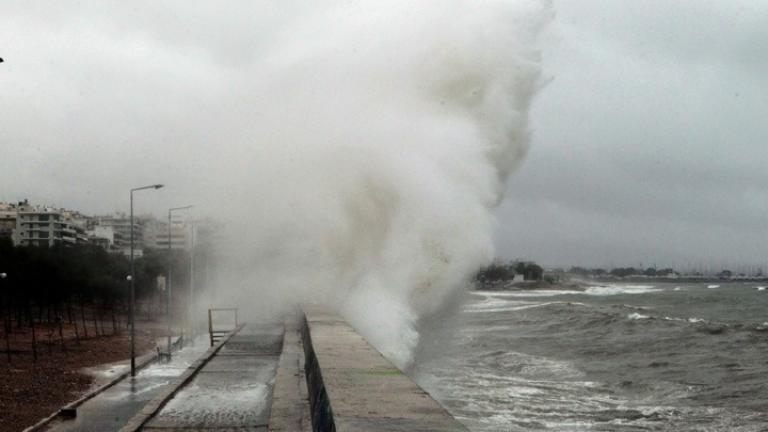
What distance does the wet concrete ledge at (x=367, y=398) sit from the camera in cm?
673

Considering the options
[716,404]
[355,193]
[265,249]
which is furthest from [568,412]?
[265,249]

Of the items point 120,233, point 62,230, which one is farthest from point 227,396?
point 120,233

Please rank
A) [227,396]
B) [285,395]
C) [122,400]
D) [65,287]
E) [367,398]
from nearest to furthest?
[367,398] < [285,395] < [227,396] < [122,400] < [65,287]

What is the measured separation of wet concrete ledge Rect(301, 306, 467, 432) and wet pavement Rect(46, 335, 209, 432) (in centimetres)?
735

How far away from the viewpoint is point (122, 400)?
23.2 meters

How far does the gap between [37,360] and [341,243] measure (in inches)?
587

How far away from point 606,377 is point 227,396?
902 inches

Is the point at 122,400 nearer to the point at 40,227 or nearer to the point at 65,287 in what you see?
the point at 65,287

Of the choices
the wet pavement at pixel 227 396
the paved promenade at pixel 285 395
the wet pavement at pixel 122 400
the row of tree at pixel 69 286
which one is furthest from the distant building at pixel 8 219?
the wet pavement at pixel 227 396

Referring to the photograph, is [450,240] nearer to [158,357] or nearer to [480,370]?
[480,370]

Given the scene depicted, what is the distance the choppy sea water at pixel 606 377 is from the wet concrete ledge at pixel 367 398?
29.2 feet

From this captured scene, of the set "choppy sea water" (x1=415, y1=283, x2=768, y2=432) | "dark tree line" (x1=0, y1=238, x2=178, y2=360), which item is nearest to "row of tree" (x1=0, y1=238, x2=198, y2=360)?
"dark tree line" (x1=0, y1=238, x2=178, y2=360)

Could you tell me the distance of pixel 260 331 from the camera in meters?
28.2

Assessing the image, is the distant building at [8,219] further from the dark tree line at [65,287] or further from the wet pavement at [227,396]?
the wet pavement at [227,396]
